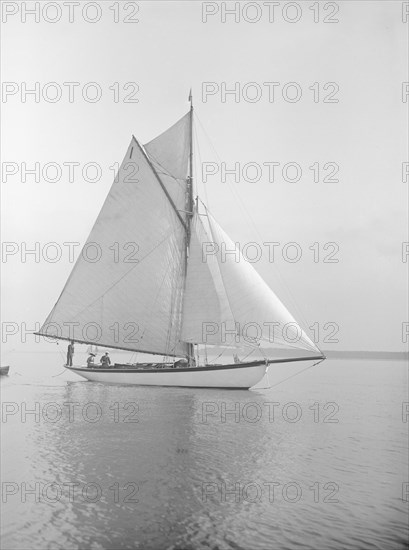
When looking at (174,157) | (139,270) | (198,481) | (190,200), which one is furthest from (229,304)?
(198,481)

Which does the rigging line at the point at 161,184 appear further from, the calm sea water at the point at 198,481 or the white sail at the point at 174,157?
the calm sea water at the point at 198,481

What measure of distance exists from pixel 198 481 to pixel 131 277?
97.7ft

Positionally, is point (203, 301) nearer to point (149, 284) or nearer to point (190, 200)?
point (149, 284)

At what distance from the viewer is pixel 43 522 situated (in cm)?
1155

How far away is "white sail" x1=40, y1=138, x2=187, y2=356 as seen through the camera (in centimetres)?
4344

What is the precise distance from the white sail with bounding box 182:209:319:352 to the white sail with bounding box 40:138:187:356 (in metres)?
2.73

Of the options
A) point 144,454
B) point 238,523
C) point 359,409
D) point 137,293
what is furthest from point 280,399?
point 238,523

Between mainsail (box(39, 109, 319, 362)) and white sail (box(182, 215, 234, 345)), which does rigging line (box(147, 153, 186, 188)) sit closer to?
mainsail (box(39, 109, 319, 362))

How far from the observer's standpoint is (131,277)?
43.7 m

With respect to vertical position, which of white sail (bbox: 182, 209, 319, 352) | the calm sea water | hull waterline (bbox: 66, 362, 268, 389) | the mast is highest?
the mast

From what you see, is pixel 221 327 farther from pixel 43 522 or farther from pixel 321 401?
pixel 43 522

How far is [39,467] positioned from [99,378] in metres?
33.0

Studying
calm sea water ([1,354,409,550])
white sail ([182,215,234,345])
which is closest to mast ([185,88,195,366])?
white sail ([182,215,234,345])

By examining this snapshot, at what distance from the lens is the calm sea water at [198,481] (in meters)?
11.1
